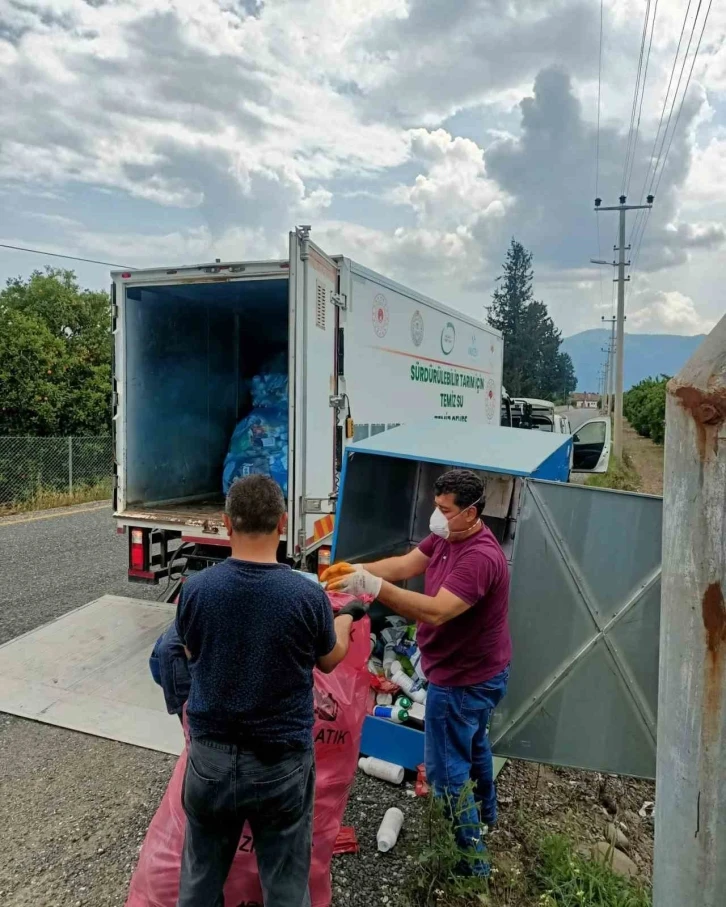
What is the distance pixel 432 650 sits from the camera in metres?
2.72

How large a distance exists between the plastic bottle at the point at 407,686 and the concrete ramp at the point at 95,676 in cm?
128

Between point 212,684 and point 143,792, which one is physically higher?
point 212,684

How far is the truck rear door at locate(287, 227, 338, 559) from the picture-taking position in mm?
4449

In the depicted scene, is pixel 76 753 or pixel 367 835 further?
pixel 76 753

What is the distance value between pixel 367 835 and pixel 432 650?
911 millimetres

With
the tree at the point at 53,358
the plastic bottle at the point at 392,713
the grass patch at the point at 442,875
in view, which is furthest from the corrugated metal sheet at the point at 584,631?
the tree at the point at 53,358

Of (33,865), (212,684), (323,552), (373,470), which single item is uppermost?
(373,470)

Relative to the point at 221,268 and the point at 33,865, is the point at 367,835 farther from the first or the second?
the point at 221,268

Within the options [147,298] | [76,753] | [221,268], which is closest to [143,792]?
[76,753]

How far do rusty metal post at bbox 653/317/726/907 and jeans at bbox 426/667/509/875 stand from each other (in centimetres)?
99

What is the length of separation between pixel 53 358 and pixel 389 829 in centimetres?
1215

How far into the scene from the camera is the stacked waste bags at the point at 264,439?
5.70 meters

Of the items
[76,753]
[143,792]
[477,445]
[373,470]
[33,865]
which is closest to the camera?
[33,865]

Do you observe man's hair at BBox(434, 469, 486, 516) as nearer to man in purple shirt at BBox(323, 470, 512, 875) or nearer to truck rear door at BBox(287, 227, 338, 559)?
man in purple shirt at BBox(323, 470, 512, 875)
